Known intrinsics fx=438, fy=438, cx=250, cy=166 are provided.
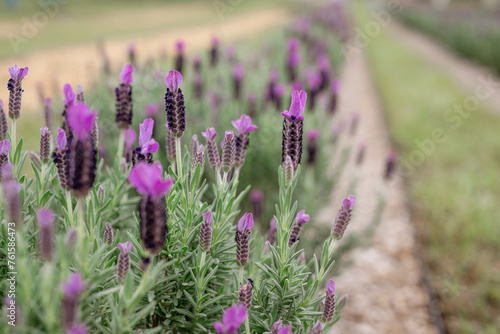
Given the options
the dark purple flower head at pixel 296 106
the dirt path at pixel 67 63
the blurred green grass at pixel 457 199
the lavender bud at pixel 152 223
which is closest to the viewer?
the lavender bud at pixel 152 223

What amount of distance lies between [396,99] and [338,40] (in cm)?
200

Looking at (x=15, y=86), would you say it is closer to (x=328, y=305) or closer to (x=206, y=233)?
(x=206, y=233)

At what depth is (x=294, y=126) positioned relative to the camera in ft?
3.70

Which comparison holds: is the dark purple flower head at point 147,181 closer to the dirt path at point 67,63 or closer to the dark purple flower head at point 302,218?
the dark purple flower head at point 302,218

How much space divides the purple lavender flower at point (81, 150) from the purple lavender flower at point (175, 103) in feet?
1.08

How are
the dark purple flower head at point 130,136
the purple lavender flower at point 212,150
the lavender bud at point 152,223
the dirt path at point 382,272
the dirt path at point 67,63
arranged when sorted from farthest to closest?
1. the dirt path at point 67,63
2. the dirt path at point 382,272
3. the dark purple flower head at point 130,136
4. the purple lavender flower at point 212,150
5. the lavender bud at point 152,223

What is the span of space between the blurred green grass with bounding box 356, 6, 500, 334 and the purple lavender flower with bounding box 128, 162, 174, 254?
2.50 meters

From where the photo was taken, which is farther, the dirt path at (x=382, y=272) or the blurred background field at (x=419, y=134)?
the blurred background field at (x=419, y=134)

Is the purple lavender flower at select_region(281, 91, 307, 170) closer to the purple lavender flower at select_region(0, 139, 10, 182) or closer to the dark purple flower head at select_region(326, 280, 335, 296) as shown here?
the dark purple flower head at select_region(326, 280, 335, 296)

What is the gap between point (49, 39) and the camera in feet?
49.2

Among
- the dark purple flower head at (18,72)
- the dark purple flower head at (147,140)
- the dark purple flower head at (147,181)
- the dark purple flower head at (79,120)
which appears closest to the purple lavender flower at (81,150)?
the dark purple flower head at (79,120)

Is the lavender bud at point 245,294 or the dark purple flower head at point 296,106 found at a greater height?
the dark purple flower head at point 296,106

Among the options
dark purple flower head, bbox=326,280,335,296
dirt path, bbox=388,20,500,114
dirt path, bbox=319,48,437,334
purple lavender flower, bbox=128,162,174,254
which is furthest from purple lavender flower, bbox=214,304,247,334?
dirt path, bbox=388,20,500,114

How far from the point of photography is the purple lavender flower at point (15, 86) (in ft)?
3.82
